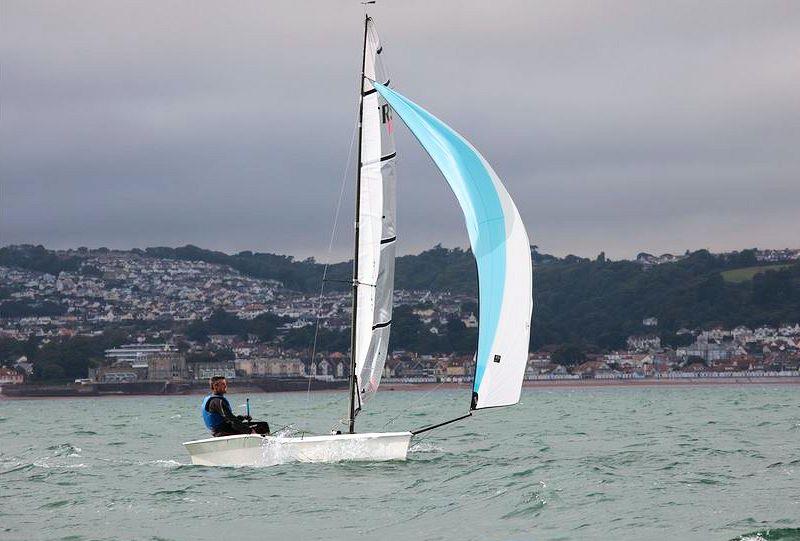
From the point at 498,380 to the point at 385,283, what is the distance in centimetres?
214

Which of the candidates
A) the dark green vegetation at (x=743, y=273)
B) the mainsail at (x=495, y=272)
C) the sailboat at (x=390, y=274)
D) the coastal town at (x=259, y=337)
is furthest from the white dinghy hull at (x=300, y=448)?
the dark green vegetation at (x=743, y=273)

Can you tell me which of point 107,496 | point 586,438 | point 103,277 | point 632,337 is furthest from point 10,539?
point 103,277

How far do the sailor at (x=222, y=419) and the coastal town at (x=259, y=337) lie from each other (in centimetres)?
7654

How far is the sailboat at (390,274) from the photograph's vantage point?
18.5 metres

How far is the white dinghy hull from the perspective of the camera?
759 inches

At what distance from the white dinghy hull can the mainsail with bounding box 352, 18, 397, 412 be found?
0.82 m

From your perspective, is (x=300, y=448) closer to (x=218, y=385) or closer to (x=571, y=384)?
(x=218, y=385)

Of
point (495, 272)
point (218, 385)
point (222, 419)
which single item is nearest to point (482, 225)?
point (495, 272)

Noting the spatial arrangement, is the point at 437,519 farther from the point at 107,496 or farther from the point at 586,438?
the point at 586,438

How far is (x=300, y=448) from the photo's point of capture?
1953 cm

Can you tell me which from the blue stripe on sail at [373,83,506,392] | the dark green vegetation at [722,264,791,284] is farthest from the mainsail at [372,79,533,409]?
the dark green vegetation at [722,264,791,284]

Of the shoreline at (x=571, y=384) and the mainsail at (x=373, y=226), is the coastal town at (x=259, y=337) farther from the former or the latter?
the mainsail at (x=373, y=226)

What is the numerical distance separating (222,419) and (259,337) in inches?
4024

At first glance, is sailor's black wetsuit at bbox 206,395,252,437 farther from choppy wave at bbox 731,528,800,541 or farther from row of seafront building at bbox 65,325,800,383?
row of seafront building at bbox 65,325,800,383
